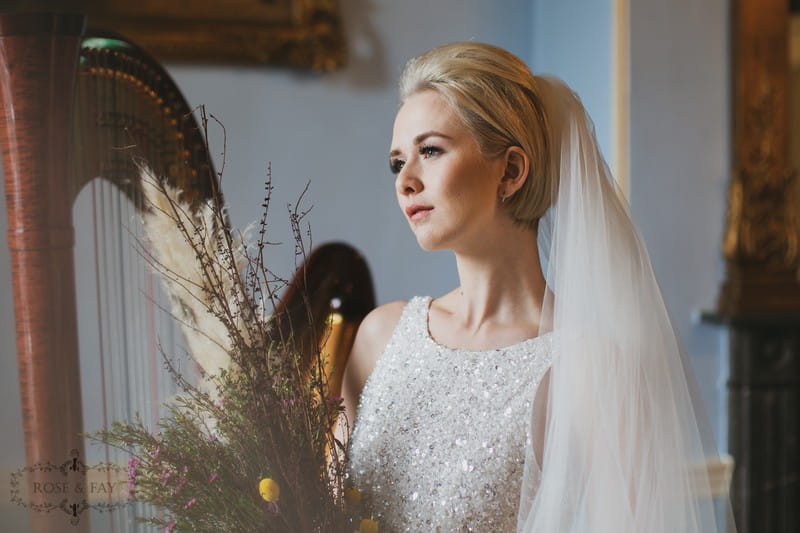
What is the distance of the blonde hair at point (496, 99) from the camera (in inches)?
40.1

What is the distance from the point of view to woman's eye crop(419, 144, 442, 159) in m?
1.04

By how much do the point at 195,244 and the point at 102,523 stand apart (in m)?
0.28

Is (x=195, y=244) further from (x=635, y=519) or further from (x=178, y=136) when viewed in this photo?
(x=635, y=519)

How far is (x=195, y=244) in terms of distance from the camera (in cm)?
89

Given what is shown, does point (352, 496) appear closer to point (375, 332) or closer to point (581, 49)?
point (375, 332)

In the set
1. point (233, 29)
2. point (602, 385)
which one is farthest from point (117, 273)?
point (233, 29)

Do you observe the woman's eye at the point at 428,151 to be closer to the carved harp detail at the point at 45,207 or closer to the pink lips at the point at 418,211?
the pink lips at the point at 418,211

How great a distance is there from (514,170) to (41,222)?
52cm

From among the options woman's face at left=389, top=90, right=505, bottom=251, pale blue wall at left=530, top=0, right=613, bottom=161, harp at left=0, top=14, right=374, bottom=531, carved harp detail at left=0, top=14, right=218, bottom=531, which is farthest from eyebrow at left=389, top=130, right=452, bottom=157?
pale blue wall at left=530, top=0, right=613, bottom=161

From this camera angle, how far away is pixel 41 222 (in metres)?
0.83

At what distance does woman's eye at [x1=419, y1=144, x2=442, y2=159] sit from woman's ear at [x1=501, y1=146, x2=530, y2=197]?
0.08 meters

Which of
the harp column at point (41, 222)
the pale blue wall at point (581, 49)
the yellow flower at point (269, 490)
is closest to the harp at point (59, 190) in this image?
the harp column at point (41, 222)

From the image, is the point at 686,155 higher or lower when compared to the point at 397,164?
higher

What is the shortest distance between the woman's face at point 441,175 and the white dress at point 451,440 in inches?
7.1
